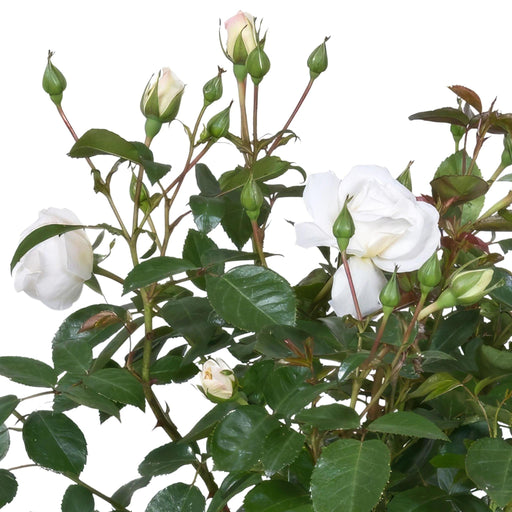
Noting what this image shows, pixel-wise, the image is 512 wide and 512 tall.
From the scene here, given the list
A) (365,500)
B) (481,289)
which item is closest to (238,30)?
(481,289)

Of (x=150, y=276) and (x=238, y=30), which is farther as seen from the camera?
(x=238, y=30)

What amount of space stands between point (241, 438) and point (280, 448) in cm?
4

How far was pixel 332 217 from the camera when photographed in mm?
891

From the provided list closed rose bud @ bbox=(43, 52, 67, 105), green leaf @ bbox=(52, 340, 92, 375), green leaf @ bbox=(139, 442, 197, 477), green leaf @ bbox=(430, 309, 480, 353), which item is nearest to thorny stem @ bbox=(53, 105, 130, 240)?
closed rose bud @ bbox=(43, 52, 67, 105)

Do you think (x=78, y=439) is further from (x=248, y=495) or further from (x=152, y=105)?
(x=152, y=105)

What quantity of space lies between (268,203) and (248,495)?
344mm

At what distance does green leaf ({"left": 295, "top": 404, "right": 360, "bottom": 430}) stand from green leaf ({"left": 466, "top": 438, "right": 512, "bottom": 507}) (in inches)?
4.2

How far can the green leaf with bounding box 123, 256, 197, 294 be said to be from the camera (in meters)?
0.90

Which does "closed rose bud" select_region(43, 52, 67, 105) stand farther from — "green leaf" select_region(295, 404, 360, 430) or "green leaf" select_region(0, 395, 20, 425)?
"green leaf" select_region(295, 404, 360, 430)

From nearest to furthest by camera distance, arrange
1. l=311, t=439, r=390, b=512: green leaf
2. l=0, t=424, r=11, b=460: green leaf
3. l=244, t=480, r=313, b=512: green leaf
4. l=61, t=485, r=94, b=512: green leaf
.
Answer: l=311, t=439, r=390, b=512: green leaf
l=244, t=480, r=313, b=512: green leaf
l=0, t=424, r=11, b=460: green leaf
l=61, t=485, r=94, b=512: green leaf

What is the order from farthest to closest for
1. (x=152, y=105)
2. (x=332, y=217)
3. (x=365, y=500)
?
(x=152, y=105)
(x=332, y=217)
(x=365, y=500)

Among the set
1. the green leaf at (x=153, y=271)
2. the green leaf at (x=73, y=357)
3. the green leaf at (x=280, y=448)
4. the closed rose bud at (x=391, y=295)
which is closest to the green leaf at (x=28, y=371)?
the green leaf at (x=73, y=357)

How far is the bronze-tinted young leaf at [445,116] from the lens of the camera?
1.05 meters

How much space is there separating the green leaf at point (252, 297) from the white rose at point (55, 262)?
0.16 metres
